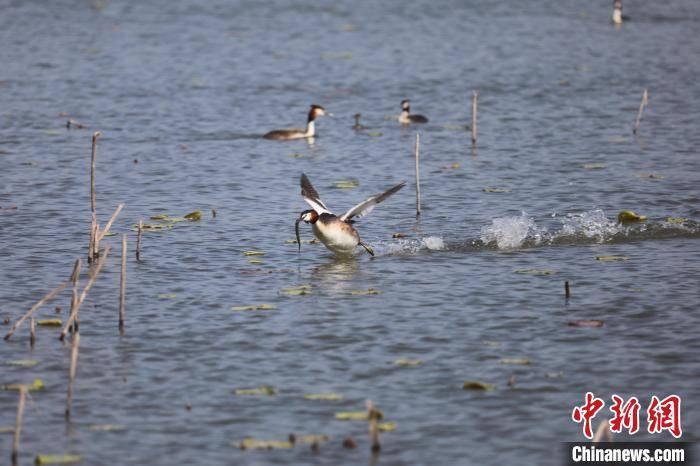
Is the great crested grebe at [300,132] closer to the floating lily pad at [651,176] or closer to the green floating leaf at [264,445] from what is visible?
the floating lily pad at [651,176]

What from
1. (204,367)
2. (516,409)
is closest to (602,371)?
(516,409)

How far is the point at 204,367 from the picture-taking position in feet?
48.9

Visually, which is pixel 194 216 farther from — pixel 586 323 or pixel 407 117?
pixel 407 117

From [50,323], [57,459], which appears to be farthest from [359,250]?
[57,459]

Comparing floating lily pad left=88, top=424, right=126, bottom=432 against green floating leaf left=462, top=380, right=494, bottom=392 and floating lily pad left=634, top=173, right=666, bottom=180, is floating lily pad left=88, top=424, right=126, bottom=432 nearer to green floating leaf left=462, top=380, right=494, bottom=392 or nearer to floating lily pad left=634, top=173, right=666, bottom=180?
green floating leaf left=462, top=380, right=494, bottom=392

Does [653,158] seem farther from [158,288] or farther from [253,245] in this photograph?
[158,288]

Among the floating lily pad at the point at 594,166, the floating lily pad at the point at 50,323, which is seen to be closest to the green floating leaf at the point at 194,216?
the floating lily pad at the point at 50,323

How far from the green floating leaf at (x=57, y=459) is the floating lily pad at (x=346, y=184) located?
1497 centimetres

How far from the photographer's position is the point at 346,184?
26.7m

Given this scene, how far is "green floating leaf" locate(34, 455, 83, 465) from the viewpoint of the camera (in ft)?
39.2

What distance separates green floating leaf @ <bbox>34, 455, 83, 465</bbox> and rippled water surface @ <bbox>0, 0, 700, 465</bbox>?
0.68 ft

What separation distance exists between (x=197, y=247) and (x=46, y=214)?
397cm

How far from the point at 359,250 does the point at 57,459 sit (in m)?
9.86

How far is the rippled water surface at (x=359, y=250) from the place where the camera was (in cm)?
1341
